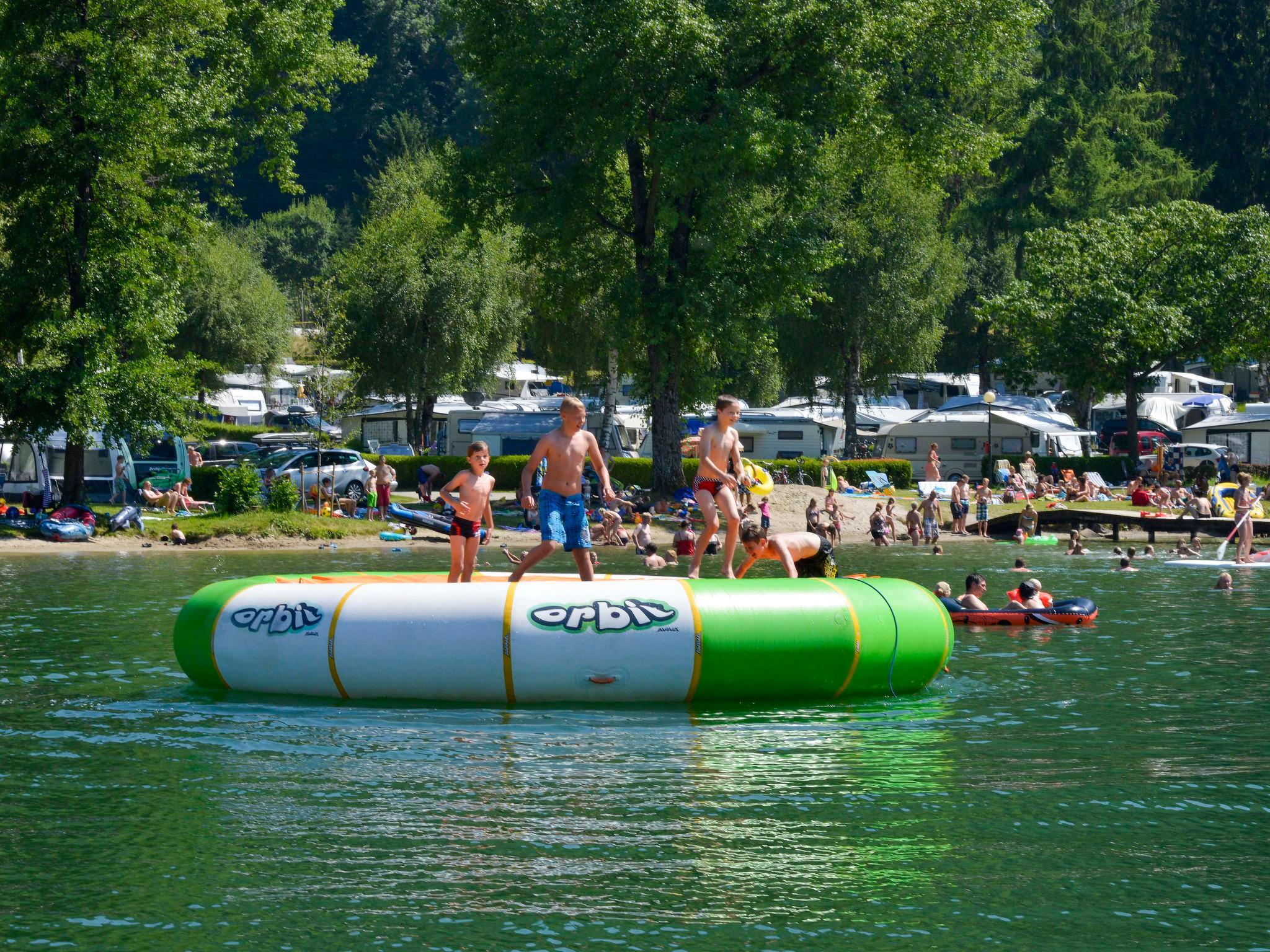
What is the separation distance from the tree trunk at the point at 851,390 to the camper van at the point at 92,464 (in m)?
26.1

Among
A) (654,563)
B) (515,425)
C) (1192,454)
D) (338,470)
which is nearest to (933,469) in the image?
(1192,454)

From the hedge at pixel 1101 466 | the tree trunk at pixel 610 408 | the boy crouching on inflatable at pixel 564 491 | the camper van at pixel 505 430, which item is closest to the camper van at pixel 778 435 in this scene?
the tree trunk at pixel 610 408

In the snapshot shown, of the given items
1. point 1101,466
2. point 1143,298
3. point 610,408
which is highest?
point 1143,298

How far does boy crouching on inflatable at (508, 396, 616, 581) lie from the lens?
13.6m

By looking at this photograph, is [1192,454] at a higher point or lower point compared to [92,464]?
higher

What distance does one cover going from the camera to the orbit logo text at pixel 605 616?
41.2 ft

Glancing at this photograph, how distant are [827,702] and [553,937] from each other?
6.49 m

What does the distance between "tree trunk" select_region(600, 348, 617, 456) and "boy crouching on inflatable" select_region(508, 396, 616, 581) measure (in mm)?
34022

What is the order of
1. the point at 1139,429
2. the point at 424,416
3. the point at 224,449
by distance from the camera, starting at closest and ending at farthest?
the point at 224,449, the point at 424,416, the point at 1139,429

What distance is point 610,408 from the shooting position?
51906 millimetres

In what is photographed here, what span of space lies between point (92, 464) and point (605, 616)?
28370 mm

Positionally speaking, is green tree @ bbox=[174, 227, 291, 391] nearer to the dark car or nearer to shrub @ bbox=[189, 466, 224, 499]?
shrub @ bbox=[189, 466, 224, 499]

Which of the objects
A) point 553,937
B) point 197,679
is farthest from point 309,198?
point 553,937

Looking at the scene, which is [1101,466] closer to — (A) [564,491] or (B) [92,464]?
(B) [92,464]
